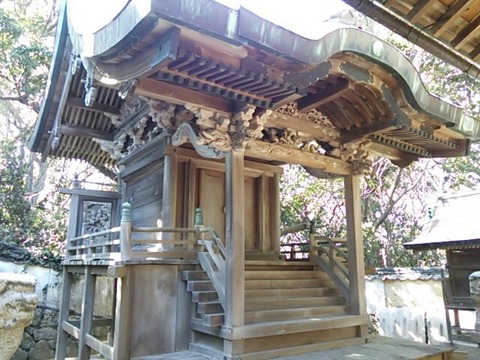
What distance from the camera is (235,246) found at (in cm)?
439

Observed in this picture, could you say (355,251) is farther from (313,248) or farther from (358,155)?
(358,155)

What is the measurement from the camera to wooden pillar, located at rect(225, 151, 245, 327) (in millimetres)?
4281

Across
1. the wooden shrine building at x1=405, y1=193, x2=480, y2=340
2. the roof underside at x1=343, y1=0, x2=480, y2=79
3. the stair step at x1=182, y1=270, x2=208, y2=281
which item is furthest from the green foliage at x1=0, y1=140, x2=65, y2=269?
the roof underside at x1=343, y1=0, x2=480, y2=79

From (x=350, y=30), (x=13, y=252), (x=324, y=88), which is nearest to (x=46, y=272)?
(x=13, y=252)

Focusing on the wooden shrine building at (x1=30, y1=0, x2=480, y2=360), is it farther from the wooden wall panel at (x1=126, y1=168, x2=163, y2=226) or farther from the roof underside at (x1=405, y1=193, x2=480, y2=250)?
the roof underside at (x1=405, y1=193, x2=480, y2=250)

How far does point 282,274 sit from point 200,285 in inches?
63.7

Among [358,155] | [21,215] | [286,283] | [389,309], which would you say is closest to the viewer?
[286,283]

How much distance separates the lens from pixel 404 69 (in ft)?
15.3

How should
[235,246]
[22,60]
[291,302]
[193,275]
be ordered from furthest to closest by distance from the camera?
[22,60], [291,302], [193,275], [235,246]

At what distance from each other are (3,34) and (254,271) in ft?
34.9

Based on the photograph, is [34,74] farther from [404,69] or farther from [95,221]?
[404,69]

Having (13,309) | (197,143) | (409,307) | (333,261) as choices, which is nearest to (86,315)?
(197,143)

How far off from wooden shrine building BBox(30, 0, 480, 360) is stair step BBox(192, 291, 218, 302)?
14 millimetres

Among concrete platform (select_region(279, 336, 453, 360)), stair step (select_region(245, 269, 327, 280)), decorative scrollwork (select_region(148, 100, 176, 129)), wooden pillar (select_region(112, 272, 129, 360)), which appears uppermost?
decorative scrollwork (select_region(148, 100, 176, 129))
